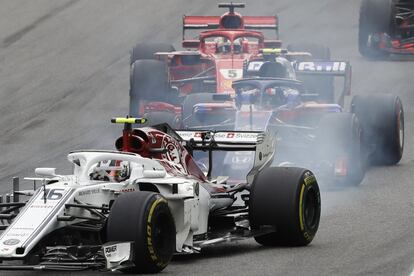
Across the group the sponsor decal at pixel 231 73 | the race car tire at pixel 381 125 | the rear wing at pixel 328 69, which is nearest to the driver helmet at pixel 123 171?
the race car tire at pixel 381 125

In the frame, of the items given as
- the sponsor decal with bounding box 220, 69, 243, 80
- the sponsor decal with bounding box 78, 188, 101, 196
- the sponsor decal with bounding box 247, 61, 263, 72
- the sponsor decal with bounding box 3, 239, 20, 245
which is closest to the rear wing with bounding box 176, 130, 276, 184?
the sponsor decal with bounding box 78, 188, 101, 196

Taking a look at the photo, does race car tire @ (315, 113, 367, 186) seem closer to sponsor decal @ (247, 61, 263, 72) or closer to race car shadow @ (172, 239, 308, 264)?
sponsor decal @ (247, 61, 263, 72)

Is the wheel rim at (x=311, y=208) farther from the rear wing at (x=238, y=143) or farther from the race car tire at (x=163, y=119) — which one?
the race car tire at (x=163, y=119)

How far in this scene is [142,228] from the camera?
39.0 feet

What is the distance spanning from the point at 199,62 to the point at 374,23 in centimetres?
484

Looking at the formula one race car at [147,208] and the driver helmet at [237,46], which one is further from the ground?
the driver helmet at [237,46]

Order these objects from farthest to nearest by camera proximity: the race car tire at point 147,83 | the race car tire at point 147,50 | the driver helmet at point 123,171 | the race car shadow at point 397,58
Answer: the race car shadow at point 397,58 → the race car tire at point 147,50 → the race car tire at point 147,83 → the driver helmet at point 123,171

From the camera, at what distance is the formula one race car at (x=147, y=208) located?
11.9 meters

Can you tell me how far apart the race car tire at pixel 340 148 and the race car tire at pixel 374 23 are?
10035 mm

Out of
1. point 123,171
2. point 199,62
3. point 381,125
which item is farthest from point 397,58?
point 123,171

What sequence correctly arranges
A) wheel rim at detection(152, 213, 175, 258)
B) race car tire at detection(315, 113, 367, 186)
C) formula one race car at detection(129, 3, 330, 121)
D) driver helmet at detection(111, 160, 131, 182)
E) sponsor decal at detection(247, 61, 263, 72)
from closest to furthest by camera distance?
wheel rim at detection(152, 213, 175, 258) → driver helmet at detection(111, 160, 131, 182) → race car tire at detection(315, 113, 367, 186) → sponsor decal at detection(247, 61, 263, 72) → formula one race car at detection(129, 3, 330, 121)

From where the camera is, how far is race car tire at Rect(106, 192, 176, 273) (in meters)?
11.9

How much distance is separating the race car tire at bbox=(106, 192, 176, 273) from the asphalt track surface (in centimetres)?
28

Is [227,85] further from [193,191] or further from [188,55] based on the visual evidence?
[193,191]
